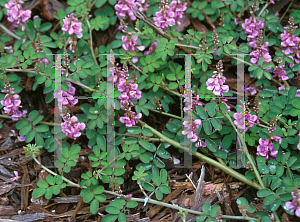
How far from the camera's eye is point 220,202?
179cm

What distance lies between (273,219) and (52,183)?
4.22 feet

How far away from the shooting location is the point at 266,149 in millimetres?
1837

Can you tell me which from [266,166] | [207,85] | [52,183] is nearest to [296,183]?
[266,166]

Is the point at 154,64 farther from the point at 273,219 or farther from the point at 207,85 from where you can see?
the point at 273,219

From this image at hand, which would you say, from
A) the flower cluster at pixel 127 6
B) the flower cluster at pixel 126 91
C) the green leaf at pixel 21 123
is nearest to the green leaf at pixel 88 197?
the flower cluster at pixel 126 91

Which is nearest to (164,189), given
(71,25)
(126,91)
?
(126,91)

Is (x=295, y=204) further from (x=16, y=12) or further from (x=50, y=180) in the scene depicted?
(x=16, y=12)

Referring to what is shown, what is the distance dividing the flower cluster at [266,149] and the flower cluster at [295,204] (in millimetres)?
361

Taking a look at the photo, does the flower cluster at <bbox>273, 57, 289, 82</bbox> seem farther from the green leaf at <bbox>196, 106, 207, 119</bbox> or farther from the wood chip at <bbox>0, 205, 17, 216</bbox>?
the wood chip at <bbox>0, 205, 17, 216</bbox>

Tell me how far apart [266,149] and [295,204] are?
423 millimetres

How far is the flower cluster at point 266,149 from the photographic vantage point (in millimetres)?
1828

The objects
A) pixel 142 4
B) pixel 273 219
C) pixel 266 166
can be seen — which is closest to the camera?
pixel 273 219

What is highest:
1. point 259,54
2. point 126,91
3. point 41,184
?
point 259,54

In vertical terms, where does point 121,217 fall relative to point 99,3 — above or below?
below
